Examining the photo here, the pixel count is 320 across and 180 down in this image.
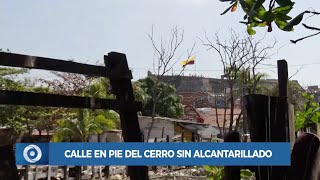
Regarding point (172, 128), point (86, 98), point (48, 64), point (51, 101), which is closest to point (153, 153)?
point (86, 98)

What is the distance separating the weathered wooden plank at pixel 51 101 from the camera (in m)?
2.00

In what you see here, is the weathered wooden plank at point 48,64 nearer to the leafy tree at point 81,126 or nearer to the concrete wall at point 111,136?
the leafy tree at point 81,126

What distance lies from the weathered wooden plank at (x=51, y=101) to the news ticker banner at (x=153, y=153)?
40 centimetres

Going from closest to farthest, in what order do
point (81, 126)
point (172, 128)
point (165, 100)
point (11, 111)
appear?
point (81, 126)
point (11, 111)
point (172, 128)
point (165, 100)

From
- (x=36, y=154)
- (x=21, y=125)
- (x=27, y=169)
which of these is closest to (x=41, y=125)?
(x=21, y=125)

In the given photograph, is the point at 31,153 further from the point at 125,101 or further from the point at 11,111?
the point at 11,111

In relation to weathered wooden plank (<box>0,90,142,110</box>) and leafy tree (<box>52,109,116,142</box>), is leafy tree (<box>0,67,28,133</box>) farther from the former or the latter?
weathered wooden plank (<box>0,90,142,110</box>)

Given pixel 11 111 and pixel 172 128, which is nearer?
pixel 11 111

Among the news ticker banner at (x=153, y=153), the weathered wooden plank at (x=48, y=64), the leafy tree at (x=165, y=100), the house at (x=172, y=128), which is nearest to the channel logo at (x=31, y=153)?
the news ticker banner at (x=153, y=153)

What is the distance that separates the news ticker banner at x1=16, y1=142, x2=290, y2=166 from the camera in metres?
2.71

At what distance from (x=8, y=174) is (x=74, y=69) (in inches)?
26.1

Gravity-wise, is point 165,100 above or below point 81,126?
above

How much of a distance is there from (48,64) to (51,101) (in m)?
0.19

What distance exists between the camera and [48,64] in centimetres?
214
